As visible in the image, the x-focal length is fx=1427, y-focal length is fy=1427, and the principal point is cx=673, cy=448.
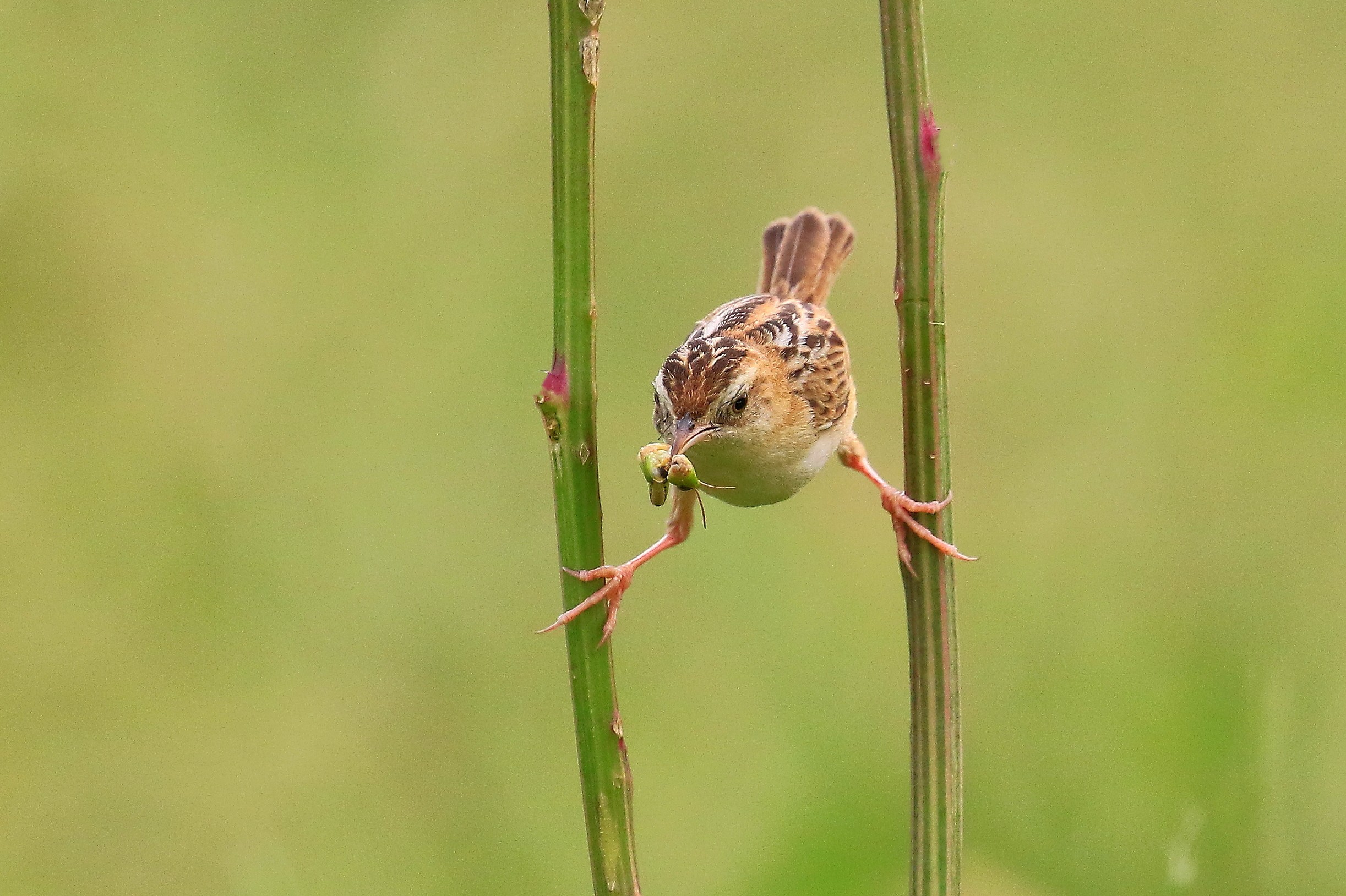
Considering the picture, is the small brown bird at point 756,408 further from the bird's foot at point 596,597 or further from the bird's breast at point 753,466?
the bird's foot at point 596,597

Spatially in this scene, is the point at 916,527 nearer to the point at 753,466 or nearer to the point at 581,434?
the point at 581,434

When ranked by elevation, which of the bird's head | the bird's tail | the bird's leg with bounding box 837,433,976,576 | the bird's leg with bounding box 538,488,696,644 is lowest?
the bird's leg with bounding box 538,488,696,644

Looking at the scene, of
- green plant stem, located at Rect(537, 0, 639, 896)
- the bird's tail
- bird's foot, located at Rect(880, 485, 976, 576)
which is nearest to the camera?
green plant stem, located at Rect(537, 0, 639, 896)

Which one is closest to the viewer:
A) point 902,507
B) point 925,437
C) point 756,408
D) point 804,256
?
point 925,437

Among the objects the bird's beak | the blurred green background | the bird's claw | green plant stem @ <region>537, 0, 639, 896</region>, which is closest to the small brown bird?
the bird's beak

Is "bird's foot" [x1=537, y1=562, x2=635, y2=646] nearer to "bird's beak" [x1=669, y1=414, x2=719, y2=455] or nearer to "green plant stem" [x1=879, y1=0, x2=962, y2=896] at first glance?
"green plant stem" [x1=879, y1=0, x2=962, y2=896]

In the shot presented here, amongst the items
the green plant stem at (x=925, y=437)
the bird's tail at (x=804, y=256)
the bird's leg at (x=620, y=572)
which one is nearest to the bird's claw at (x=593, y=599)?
the bird's leg at (x=620, y=572)

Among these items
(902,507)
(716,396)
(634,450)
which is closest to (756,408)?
(716,396)
